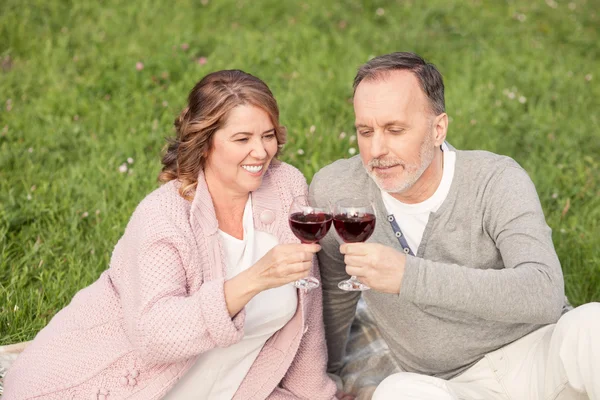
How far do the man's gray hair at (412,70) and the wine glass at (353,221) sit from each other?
77 cm

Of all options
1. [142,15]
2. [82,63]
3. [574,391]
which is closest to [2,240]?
[82,63]

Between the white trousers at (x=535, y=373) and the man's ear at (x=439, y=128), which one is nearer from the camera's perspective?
the white trousers at (x=535, y=373)

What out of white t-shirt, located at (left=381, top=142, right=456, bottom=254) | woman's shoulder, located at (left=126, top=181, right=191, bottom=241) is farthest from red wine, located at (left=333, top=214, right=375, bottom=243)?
woman's shoulder, located at (left=126, top=181, right=191, bottom=241)

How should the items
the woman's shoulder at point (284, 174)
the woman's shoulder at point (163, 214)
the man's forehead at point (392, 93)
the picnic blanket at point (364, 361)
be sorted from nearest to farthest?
1. the woman's shoulder at point (163, 214)
2. the man's forehead at point (392, 93)
3. the woman's shoulder at point (284, 174)
4. the picnic blanket at point (364, 361)

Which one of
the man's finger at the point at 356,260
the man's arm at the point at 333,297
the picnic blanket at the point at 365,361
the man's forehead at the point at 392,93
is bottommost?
the picnic blanket at the point at 365,361

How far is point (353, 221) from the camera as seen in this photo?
10.3 feet

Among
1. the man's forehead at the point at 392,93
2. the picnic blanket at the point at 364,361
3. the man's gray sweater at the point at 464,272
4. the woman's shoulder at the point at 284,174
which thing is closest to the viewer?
the man's gray sweater at the point at 464,272

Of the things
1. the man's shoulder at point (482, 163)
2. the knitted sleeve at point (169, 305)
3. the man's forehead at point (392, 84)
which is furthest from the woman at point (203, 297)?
the man's shoulder at point (482, 163)

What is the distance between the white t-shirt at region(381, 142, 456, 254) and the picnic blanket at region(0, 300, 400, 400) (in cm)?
86

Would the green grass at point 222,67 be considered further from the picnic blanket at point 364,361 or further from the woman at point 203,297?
the picnic blanket at point 364,361

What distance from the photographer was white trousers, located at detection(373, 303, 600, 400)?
10.3ft

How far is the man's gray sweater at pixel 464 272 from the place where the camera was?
313 centimetres

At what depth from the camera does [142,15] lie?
8578 mm

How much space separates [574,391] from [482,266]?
713mm
